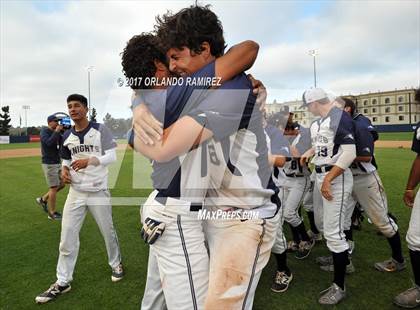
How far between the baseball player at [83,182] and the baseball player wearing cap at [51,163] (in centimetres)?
308

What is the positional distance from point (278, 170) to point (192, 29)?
441cm

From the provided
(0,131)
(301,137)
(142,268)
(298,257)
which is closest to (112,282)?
(142,268)

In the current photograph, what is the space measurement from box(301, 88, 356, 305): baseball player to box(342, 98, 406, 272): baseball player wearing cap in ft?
1.84

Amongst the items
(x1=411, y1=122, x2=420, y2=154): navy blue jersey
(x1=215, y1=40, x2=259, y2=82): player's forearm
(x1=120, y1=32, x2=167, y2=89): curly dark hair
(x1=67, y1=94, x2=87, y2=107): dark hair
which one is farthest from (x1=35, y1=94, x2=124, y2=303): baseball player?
(x1=411, y1=122, x2=420, y2=154): navy blue jersey

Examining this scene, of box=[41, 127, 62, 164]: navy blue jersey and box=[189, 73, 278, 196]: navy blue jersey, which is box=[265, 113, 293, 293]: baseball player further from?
box=[41, 127, 62, 164]: navy blue jersey

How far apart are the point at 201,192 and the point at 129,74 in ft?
3.02

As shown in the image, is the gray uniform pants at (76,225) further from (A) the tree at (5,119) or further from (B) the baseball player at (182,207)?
(A) the tree at (5,119)

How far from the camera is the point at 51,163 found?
8.43 m

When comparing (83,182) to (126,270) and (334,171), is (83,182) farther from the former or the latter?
(334,171)

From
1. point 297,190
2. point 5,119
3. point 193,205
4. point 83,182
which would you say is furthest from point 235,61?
point 5,119

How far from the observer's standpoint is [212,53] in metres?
1.97

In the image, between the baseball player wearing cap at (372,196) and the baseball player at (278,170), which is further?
the baseball player wearing cap at (372,196)

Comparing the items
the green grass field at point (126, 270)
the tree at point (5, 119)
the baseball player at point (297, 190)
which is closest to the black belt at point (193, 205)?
the green grass field at point (126, 270)

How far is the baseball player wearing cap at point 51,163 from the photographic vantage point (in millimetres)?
7633
